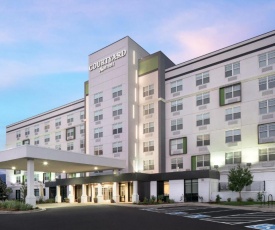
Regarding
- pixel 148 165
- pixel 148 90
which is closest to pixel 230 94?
pixel 148 90

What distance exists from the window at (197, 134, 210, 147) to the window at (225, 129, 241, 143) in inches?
105

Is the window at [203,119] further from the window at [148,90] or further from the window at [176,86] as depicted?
the window at [148,90]

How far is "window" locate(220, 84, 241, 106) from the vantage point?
4162 centimetres

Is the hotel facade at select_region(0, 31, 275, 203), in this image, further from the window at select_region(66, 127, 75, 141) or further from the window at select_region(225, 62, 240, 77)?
the window at select_region(66, 127, 75, 141)

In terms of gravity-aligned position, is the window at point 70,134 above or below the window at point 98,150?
above

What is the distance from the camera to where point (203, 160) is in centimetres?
4356

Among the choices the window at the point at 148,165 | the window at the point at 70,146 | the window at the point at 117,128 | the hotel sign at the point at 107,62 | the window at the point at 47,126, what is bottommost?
the window at the point at 148,165

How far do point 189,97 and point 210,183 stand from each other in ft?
42.7

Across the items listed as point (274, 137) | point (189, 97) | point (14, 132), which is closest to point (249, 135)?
point (274, 137)

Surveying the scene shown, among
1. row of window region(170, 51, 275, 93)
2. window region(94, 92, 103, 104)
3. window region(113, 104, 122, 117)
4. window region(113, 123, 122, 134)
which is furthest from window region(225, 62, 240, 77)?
window region(94, 92, 103, 104)

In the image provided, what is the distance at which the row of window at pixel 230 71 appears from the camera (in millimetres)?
39469

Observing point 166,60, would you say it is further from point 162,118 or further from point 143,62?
point 162,118

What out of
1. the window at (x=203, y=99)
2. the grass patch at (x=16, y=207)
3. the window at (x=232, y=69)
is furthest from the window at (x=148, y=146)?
the grass patch at (x=16, y=207)

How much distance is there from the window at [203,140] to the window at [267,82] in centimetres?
907
